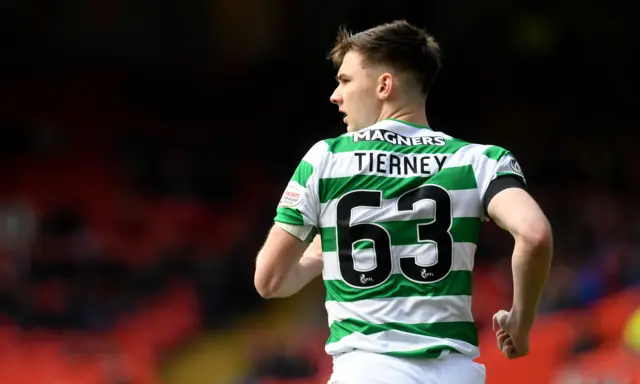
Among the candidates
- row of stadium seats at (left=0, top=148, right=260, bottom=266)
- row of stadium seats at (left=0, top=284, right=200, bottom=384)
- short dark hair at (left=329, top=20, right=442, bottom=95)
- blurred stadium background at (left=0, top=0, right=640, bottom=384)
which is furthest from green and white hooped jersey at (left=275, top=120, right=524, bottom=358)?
row of stadium seats at (left=0, top=148, right=260, bottom=266)

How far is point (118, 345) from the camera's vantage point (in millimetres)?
8203

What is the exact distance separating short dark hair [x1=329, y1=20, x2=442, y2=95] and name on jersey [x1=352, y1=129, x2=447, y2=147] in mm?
180

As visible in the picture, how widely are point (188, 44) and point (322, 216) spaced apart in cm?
831

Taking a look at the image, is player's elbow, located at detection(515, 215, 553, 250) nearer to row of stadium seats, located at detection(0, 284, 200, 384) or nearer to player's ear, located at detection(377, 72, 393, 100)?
player's ear, located at detection(377, 72, 393, 100)

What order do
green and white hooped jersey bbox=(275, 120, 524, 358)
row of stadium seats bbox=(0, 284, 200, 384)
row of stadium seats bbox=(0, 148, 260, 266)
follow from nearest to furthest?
green and white hooped jersey bbox=(275, 120, 524, 358) → row of stadium seats bbox=(0, 284, 200, 384) → row of stadium seats bbox=(0, 148, 260, 266)

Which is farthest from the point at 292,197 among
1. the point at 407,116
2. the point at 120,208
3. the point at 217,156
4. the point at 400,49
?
the point at 217,156

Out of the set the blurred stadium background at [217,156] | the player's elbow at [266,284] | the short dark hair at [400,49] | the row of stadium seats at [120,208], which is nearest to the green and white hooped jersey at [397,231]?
the player's elbow at [266,284]

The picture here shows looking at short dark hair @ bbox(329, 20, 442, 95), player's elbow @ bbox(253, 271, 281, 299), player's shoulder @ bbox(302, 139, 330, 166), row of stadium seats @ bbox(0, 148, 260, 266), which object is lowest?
row of stadium seats @ bbox(0, 148, 260, 266)

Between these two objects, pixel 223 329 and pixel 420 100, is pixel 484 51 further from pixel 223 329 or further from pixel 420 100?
pixel 420 100

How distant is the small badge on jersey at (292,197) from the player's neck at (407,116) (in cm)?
30

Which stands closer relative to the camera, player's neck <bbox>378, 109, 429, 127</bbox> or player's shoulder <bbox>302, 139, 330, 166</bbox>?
player's shoulder <bbox>302, 139, 330, 166</bbox>

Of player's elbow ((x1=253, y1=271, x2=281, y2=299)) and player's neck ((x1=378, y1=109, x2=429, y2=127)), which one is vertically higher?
player's neck ((x1=378, y1=109, x2=429, y2=127))

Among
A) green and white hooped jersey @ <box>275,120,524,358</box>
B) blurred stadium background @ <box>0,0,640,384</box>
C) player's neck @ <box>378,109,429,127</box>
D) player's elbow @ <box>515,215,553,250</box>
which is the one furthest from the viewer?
blurred stadium background @ <box>0,0,640,384</box>

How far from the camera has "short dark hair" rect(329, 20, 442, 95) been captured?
7.71 feet
